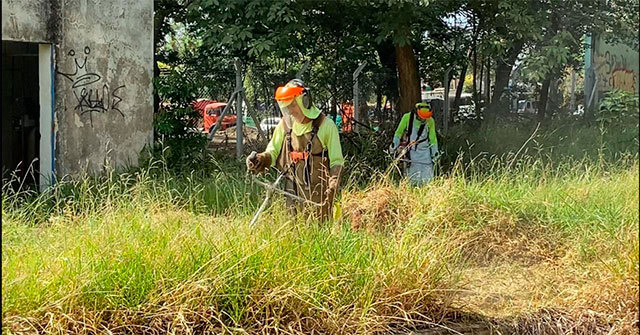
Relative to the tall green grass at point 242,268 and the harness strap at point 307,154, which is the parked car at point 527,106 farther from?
the harness strap at point 307,154

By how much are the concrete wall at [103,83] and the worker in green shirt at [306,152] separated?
3.36m

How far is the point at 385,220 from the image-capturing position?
615cm

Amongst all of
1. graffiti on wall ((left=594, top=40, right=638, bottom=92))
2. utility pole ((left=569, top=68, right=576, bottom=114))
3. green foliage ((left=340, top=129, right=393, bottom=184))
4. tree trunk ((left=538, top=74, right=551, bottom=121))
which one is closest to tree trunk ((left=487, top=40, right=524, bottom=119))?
tree trunk ((left=538, top=74, right=551, bottom=121))

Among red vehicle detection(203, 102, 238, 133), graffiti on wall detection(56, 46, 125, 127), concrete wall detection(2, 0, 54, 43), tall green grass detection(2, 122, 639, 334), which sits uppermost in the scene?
concrete wall detection(2, 0, 54, 43)

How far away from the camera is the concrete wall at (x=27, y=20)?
23.6 ft

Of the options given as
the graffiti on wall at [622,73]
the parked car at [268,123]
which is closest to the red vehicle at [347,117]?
the parked car at [268,123]

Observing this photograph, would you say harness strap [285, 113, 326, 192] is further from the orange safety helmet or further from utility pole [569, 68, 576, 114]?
utility pole [569, 68, 576, 114]

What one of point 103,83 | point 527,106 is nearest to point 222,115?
point 103,83

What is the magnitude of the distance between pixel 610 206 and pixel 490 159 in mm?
3125

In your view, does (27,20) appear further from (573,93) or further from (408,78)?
(573,93)

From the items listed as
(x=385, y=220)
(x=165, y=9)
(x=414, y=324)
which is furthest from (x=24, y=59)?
(x=414, y=324)

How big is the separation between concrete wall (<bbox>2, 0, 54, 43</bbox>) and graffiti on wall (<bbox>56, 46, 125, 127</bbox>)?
38 cm

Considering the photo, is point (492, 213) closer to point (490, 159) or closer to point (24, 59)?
point (490, 159)

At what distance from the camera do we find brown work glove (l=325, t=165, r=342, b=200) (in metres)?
4.93
